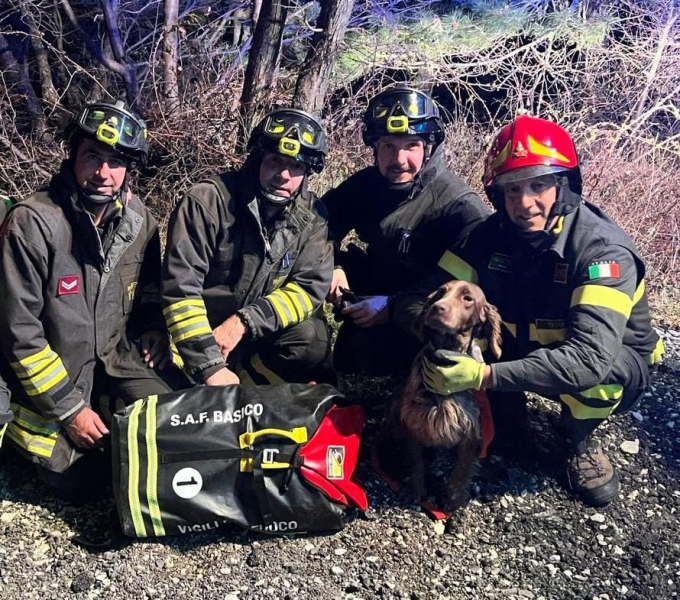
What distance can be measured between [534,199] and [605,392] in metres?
1.04

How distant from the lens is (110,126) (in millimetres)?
3049

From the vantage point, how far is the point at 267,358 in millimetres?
3887

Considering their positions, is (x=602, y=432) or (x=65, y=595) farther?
(x=602, y=432)

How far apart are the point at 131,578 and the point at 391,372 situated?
203cm

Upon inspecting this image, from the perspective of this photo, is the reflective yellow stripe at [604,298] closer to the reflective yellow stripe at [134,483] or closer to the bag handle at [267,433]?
the bag handle at [267,433]

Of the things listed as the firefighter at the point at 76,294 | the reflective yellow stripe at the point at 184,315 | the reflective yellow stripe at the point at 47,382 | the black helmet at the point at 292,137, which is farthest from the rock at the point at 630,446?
the reflective yellow stripe at the point at 47,382

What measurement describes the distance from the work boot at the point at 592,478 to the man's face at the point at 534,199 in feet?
4.21

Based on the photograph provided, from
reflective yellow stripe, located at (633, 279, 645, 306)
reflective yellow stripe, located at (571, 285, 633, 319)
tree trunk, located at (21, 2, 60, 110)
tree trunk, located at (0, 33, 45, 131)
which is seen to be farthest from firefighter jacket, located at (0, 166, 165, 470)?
tree trunk, located at (21, 2, 60, 110)

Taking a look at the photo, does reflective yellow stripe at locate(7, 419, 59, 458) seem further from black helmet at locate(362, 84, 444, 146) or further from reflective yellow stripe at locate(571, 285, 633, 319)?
reflective yellow stripe at locate(571, 285, 633, 319)

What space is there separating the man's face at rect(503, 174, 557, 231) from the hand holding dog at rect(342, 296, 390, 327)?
1009mm

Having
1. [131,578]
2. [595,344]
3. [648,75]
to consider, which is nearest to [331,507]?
[131,578]

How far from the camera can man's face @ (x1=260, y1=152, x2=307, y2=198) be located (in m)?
3.39

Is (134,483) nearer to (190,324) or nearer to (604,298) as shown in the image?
(190,324)

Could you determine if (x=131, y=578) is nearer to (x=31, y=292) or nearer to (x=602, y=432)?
(x=31, y=292)
